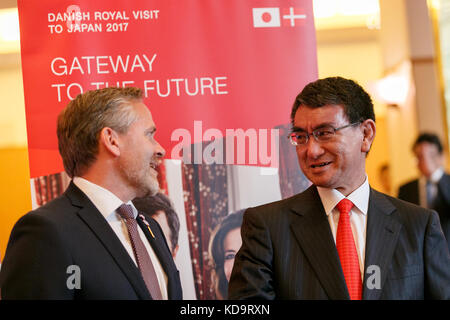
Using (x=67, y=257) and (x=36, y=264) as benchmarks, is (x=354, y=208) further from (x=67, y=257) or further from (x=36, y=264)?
(x=36, y=264)

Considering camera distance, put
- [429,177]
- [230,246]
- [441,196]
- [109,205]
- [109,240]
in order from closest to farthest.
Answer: [109,240], [109,205], [230,246], [441,196], [429,177]

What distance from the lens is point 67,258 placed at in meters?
2.29

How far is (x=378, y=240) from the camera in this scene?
234 centimetres

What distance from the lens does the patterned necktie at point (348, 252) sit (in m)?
2.29

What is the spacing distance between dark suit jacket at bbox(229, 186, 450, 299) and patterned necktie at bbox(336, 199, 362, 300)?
0.04 metres

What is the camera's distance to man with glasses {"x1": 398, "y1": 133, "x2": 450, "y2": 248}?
6.16 metres

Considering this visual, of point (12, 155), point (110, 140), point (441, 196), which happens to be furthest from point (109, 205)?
point (441, 196)

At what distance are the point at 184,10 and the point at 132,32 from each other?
1.00 ft

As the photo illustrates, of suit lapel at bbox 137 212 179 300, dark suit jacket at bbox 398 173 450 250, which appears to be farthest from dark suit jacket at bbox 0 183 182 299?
dark suit jacket at bbox 398 173 450 250

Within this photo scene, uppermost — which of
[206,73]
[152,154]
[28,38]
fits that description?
[28,38]

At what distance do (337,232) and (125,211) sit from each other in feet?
2.84

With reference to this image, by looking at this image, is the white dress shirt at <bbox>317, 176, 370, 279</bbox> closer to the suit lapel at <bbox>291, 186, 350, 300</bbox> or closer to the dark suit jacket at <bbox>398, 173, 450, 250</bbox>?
the suit lapel at <bbox>291, 186, 350, 300</bbox>
